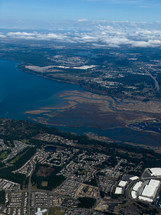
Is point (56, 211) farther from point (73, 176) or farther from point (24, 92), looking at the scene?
point (24, 92)

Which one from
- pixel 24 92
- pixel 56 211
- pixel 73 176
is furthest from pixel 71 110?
pixel 56 211

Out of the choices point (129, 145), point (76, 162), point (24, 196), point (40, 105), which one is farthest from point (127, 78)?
point (24, 196)

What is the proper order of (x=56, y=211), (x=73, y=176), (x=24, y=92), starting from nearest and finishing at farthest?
1. (x=56, y=211)
2. (x=73, y=176)
3. (x=24, y=92)

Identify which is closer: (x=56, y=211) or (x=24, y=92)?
(x=56, y=211)

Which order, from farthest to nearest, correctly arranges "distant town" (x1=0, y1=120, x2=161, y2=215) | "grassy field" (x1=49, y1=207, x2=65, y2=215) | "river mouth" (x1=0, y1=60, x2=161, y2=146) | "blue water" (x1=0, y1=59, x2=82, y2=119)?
"blue water" (x1=0, y1=59, x2=82, y2=119), "river mouth" (x1=0, y1=60, x2=161, y2=146), "distant town" (x1=0, y1=120, x2=161, y2=215), "grassy field" (x1=49, y1=207, x2=65, y2=215)

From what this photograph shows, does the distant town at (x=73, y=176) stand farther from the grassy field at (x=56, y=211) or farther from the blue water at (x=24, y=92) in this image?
the blue water at (x=24, y=92)

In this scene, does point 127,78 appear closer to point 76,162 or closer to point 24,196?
point 76,162

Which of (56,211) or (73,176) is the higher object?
(73,176)

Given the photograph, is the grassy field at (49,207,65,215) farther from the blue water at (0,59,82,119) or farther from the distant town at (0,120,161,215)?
the blue water at (0,59,82,119)

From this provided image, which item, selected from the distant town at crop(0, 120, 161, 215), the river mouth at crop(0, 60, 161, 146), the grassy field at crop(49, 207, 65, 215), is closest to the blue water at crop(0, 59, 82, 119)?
Answer: the river mouth at crop(0, 60, 161, 146)
